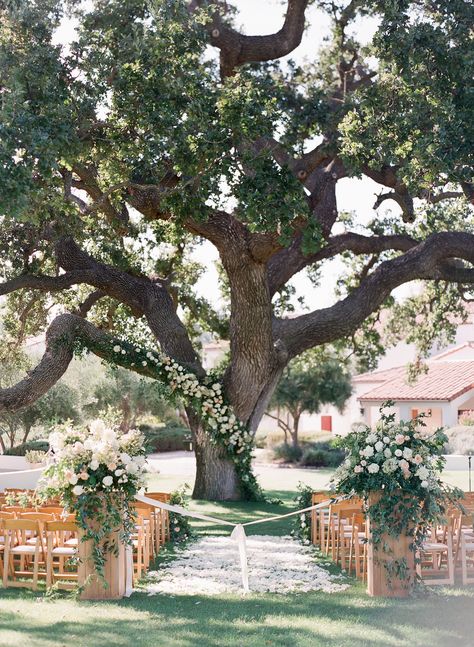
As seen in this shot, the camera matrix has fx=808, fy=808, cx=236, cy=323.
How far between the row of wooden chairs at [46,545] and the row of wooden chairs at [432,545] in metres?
2.58

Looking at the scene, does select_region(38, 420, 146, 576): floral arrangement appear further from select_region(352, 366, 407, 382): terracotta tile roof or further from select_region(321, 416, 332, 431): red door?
select_region(321, 416, 332, 431): red door

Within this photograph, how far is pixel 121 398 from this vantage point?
1585 inches

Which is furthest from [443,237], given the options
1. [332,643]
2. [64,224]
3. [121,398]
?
[121,398]

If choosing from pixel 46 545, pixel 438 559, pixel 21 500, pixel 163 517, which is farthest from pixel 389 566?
pixel 21 500

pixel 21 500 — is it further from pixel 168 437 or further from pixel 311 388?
pixel 168 437

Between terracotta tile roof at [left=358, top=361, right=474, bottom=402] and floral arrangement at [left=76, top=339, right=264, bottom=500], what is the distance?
22135 mm

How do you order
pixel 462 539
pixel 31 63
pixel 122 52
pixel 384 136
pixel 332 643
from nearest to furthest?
pixel 332 643
pixel 462 539
pixel 31 63
pixel 122 52
pixel 384 136

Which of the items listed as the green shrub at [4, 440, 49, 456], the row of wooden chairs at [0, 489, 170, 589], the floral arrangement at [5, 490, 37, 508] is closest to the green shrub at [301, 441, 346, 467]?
the green shrub at [4, 440, 49, 456]

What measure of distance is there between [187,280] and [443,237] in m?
7.56

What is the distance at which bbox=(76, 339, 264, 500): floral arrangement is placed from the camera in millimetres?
18016

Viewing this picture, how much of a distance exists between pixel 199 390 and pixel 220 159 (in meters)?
6.61

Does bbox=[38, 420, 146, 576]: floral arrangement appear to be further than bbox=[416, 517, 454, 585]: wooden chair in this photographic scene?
No

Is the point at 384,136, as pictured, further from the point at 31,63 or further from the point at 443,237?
the point at 31,63

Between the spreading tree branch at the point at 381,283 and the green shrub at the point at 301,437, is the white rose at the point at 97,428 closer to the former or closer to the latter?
the spreading tree branch at the point at 381,283
